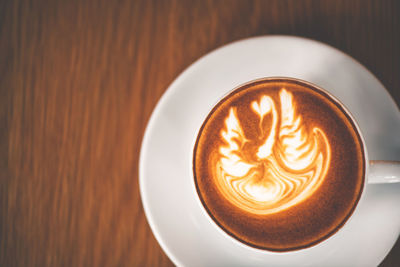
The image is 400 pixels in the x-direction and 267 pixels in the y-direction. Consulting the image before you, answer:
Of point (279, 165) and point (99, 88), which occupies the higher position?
point (99, 88)

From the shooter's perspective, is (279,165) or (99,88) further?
(99,88)

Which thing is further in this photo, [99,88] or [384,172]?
[99,88]

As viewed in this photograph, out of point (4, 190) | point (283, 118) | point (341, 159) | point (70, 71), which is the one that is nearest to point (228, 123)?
point (283, 118)

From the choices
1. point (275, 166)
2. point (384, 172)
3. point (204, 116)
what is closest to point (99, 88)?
→ point (204, 116)

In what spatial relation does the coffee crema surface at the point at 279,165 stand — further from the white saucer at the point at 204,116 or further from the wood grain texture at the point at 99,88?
the wood grain texture at the point at 99,88

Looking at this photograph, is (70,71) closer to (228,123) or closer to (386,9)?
(228,123)

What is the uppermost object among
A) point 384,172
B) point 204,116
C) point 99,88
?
point 99,88

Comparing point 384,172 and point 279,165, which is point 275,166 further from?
point 384,172

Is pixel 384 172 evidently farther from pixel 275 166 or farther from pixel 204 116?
pixel 204 116
